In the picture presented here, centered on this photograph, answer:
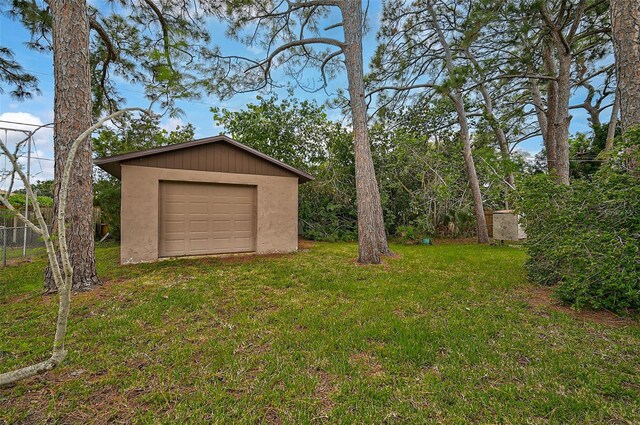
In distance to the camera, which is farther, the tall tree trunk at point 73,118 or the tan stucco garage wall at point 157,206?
the tan stucco garage wall at point 157,206

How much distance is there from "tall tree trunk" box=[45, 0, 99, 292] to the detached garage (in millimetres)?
1932

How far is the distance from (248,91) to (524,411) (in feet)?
28.3

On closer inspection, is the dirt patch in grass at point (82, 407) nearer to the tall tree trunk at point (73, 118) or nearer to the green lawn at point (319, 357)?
the green lawn at point (319, 357)

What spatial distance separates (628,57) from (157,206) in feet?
27.6

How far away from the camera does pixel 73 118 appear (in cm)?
404

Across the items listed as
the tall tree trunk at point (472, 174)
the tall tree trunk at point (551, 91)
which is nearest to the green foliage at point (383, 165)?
the tall tree trunk at point (472, 174)

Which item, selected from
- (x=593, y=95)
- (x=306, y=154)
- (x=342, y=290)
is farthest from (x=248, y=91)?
(x=593, y=95)

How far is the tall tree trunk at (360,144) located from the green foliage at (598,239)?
3052mm

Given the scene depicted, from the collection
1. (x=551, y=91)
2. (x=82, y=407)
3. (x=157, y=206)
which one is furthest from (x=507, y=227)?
(x=82, y=407)

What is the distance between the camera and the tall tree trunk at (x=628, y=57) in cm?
354

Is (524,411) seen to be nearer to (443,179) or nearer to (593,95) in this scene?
(443,179)

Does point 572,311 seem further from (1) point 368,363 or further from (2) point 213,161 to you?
(2) point 213,161

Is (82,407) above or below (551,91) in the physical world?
below

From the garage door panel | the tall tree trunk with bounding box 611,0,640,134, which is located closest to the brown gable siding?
the garage door panel
